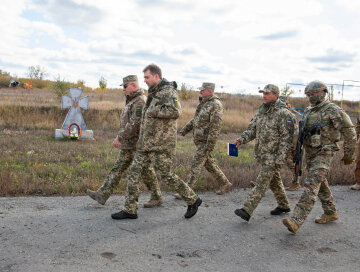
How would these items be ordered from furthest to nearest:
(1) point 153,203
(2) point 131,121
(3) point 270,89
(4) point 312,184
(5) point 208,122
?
(5) point 208,122 → (1) point 153,203 → (2) point 131,121 → (3) point 270,89 → (4) point 312,184

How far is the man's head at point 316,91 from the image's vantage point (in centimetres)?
510

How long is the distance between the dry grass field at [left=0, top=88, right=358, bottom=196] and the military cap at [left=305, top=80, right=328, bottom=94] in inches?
119

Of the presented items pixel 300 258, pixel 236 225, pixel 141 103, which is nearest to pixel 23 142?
pixel 141 103

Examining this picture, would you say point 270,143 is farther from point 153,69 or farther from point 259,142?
point 153,69

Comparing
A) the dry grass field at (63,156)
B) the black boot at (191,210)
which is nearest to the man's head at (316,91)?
the black boot at (191,210)

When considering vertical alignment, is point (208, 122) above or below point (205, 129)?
above

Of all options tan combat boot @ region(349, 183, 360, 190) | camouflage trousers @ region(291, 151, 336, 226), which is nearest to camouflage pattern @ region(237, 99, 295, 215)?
camouflage trousers @ region(291, 151, 336, 226)

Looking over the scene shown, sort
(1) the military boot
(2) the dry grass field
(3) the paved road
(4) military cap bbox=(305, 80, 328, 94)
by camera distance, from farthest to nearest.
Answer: (2) the dry grass field < (1) the military boot < (4) military cap bbox=(305, 80, 328, 94) < (3) the paved road

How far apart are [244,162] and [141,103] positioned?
16.1 feet

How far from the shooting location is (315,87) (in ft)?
16.8

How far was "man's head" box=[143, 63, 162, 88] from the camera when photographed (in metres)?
5.29

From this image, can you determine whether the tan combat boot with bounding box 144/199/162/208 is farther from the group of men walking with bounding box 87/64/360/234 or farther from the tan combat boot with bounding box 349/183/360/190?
the tan combat boot with bounding box 349/183/360/190

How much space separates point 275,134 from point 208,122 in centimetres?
156

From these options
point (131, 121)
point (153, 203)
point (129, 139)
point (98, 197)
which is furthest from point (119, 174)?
point (131, 121)
